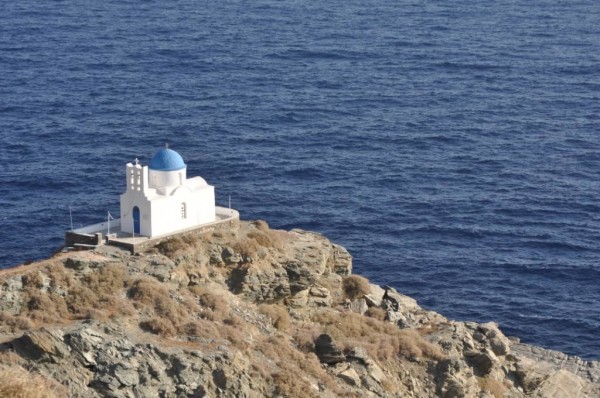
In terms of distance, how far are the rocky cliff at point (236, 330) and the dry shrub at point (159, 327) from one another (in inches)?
2.7

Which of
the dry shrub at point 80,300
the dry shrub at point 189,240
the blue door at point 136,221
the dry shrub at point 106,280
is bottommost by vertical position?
the dry shrub at point 80,300

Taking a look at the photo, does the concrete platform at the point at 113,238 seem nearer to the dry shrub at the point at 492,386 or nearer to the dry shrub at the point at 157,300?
the dry shrub at the point at 157,300

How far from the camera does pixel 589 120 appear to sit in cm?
18988

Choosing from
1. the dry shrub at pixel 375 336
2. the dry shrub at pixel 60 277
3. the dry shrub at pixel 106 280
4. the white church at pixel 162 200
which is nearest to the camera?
the dry shrub at pixel 60 277

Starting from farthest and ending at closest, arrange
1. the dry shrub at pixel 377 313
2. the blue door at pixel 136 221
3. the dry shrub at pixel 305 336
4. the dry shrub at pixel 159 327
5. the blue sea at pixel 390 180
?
the blue sea at pixel 390 180 < the dry shrub at pixel 377 313 < the blue door at pixel 136 221 < the dry shrub at pixel 305 336 < the dry shrub at pixel 159 327

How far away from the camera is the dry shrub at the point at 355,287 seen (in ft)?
364

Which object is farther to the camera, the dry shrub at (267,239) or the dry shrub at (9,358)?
the dry shrub at (267,239)

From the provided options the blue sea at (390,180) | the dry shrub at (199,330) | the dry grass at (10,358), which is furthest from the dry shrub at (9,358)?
the blue sea at (390,180)

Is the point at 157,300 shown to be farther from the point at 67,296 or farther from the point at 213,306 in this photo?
the point at 67,296

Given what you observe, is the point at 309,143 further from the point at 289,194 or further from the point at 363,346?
the point at 363,346

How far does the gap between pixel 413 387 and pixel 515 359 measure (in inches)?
707

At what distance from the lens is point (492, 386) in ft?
345

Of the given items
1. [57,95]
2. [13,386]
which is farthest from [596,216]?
[13,386]

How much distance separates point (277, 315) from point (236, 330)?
296 inches
